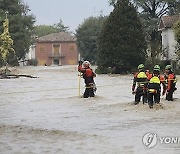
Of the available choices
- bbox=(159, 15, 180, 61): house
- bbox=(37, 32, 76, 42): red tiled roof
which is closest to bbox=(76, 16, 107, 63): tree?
bbox=(159, 15, 180, 61): house

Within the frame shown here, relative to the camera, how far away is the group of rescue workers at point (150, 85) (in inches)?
685

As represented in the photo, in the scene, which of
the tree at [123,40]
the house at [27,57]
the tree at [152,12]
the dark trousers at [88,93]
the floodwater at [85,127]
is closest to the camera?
the floodwater at [85,127]

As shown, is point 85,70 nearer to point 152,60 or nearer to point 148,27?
point 152,60

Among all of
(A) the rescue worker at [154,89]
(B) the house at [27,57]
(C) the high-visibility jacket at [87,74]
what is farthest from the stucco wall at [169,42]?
(A) the rescue worker at [154,89]

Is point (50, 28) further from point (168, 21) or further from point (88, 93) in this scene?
point (88, 93)

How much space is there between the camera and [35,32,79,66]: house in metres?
123

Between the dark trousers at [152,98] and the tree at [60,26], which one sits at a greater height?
the tree at [60,26]

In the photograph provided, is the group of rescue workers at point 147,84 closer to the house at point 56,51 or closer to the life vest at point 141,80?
the life vest at point 141,80

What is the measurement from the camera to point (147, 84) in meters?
18.4

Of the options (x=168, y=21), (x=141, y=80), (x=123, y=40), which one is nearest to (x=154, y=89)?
(x=141, y=80)

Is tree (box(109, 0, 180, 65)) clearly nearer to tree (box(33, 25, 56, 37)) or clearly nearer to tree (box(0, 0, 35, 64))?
tree (box(0, 0, 35, 64))

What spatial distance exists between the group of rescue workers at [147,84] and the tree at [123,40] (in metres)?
27.6

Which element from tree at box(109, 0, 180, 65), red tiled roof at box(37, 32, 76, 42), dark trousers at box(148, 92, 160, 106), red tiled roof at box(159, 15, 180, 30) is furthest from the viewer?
red tiled roof at box(37, 32, 76, 42)

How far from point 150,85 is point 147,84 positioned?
95 centimetres
